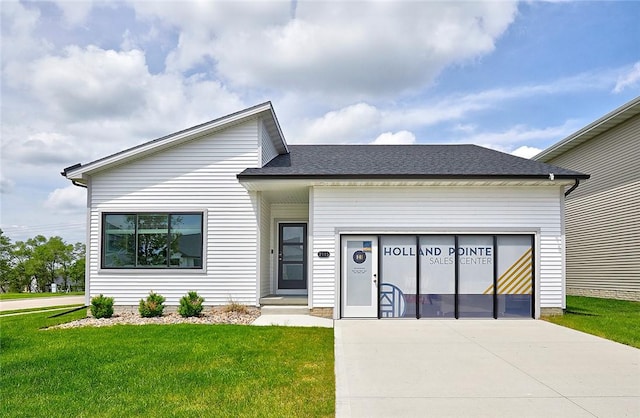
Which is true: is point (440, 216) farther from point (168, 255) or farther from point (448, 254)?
point (168, 255)

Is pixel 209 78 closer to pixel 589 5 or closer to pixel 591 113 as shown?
pixel 589 5

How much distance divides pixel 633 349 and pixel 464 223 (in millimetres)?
4400

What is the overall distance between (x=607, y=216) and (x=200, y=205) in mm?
14746

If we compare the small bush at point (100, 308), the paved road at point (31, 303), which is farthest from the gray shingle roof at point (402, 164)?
the paved road at point (31, 303)

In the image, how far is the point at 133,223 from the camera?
39.4ft

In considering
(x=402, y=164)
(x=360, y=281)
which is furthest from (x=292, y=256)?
(x=402, y=164)

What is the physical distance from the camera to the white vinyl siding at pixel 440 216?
11289mm

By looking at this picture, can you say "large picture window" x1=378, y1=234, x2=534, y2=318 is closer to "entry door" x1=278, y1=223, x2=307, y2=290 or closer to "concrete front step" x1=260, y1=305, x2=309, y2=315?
"concrete front step" x1=260, y1=305, x2=309, y2=315

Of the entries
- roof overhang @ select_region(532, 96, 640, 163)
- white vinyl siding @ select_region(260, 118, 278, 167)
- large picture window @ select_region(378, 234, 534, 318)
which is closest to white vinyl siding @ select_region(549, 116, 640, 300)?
roof overhang @ select_region(532, 96, 640, 163)

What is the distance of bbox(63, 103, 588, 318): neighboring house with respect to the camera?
36.9 ft

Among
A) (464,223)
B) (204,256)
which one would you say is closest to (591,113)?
(464,223)

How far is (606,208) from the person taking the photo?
56.2ft

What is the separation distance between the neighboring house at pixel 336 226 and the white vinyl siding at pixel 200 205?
3cm

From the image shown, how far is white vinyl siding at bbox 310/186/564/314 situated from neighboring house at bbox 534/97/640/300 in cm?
619
